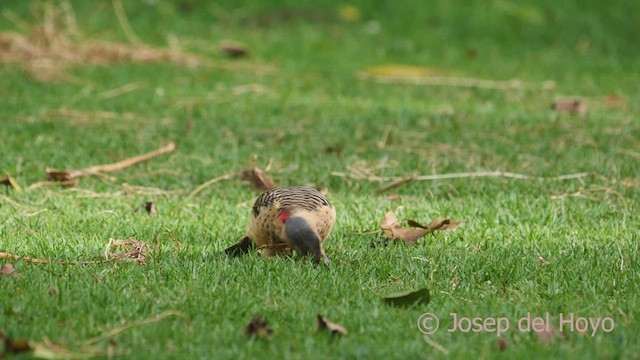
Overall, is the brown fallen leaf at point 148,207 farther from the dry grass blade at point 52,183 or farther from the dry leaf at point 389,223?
the dry leaf at point 389,223

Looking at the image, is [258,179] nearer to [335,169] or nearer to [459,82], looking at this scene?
[335,169]

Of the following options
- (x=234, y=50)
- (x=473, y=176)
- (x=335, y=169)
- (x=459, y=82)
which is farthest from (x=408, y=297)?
(x=234, y=50)

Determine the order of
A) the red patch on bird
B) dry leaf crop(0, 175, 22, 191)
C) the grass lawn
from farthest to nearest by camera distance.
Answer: dry leaf crop(0, 175, 22, 191)
the red patch on bird
the grass lawn

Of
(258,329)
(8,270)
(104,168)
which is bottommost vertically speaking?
(104,168)

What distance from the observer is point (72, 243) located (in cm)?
486

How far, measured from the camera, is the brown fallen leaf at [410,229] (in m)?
5.06

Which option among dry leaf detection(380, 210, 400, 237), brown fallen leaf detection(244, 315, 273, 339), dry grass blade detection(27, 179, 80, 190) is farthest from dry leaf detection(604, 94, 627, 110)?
brown fallen leaf detection(244, 315, 273, 339)

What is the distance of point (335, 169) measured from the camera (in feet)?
22.2

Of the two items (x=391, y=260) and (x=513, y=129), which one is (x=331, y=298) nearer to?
(x=391, y=260)

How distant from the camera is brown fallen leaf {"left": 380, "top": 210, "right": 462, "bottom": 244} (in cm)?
506

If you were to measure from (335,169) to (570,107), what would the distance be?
9.14 feet

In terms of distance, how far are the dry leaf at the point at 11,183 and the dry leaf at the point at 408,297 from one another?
3.00 m

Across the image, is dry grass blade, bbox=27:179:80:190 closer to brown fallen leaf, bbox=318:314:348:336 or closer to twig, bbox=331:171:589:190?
twig, bbox=331:171:589:190

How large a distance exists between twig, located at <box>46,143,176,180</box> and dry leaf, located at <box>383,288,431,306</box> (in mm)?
3004
